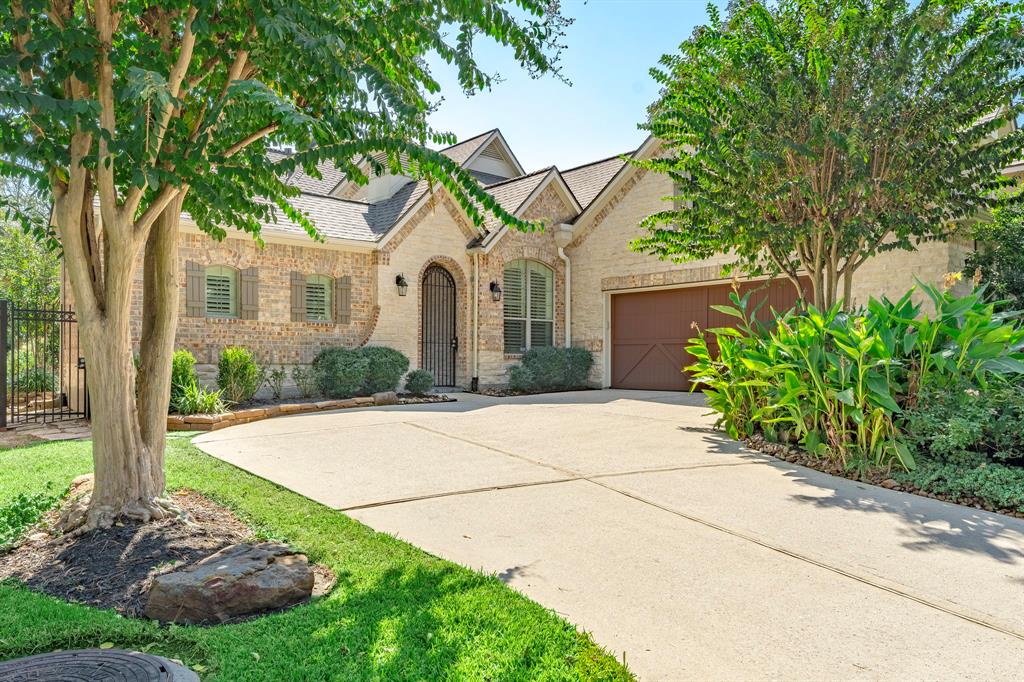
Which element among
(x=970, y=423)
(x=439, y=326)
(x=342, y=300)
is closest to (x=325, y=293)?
(x=342, y=300)

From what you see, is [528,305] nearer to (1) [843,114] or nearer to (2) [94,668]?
(1) [843,114]

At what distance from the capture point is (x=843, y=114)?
8.16m

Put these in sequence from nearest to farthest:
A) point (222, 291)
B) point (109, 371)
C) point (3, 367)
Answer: point (109, 371), point (3, 367), point (222, 291)

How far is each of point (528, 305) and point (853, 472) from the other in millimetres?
11110

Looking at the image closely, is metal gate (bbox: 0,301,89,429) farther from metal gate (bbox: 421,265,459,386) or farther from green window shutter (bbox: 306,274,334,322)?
metal gate (bbox: 421,265,459,386)

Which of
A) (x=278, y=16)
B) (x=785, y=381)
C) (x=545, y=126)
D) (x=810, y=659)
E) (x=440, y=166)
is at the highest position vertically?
(x=545, y=126)

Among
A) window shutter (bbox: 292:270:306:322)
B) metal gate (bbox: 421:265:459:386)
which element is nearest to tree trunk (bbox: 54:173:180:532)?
window shutter (bbox: 292:270:306:322)

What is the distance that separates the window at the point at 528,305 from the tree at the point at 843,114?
768 centimetres

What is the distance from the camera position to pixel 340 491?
546cm

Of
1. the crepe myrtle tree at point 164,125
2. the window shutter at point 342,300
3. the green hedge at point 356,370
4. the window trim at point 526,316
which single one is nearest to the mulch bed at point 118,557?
the crepe myrtle tree at point 164,125

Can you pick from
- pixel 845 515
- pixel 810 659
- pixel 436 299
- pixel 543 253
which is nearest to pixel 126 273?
pixel 810 659

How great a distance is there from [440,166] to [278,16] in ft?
3.94

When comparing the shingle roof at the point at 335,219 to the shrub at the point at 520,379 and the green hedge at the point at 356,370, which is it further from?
the shrub at the point at 520,379

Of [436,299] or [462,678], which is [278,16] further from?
[436,299]
